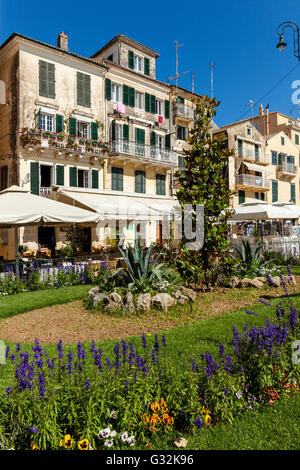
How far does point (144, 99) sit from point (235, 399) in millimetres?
24277

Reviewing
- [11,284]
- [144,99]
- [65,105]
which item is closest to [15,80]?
[65,105]

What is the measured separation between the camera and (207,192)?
27.6 feet

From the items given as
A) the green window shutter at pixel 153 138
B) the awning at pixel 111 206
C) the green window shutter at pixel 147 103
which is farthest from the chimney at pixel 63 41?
the awning at pixel 111 206

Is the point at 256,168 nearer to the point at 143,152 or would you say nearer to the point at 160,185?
the point at 160,185

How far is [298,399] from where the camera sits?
11.2 ft

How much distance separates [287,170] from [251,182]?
277 inches

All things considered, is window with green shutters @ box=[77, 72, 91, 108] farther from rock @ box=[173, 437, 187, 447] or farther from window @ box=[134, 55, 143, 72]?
rock @ box=[173, 437, 187, 447]

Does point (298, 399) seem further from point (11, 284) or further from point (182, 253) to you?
point (11, 284)

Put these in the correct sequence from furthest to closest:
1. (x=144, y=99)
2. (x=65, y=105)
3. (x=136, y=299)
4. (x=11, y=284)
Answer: (x=144, y=99) < (x=65, y=105) < (x=11, y=284) < (x=136, y=299)

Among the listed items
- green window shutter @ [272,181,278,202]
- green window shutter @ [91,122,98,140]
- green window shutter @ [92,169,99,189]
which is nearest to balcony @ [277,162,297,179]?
A: green window shutter @ [272,181,278,202]

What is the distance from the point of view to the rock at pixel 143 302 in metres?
6.71

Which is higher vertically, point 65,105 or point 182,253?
point 65,105

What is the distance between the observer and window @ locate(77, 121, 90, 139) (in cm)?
2112

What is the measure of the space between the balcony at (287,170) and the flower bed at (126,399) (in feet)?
117
